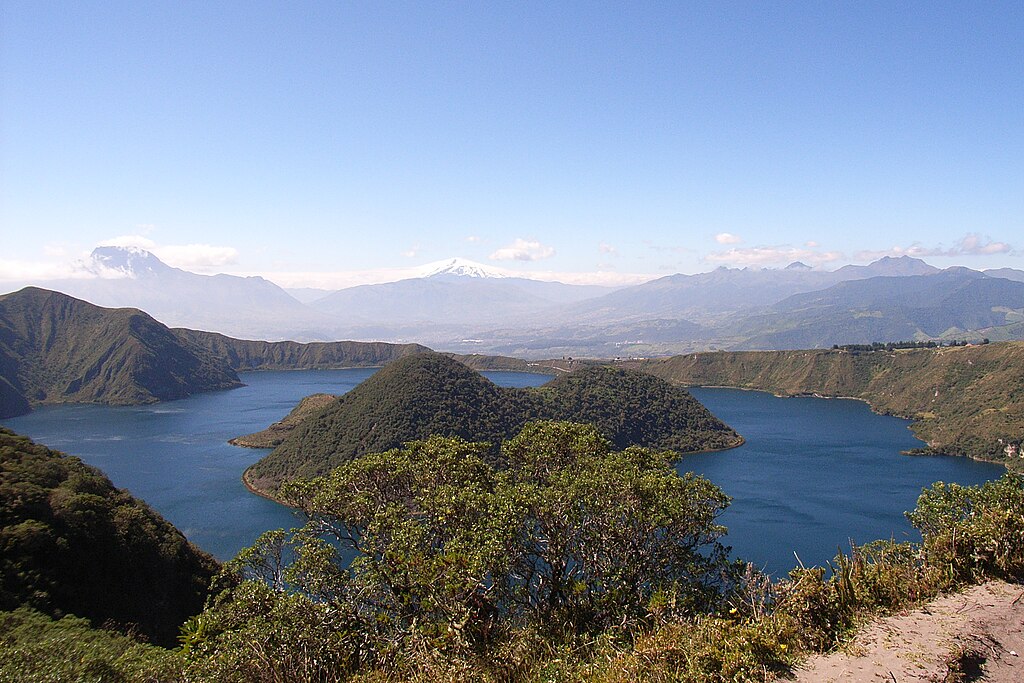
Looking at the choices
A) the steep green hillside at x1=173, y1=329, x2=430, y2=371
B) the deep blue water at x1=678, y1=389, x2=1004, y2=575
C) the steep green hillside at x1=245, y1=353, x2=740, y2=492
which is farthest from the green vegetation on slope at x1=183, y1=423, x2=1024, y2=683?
the steep green hillside at x1=173, y1=329, x2=430, y2=371

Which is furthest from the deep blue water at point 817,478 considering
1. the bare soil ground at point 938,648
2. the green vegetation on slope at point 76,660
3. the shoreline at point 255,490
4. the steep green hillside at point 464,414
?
the shoreline at point 255,490

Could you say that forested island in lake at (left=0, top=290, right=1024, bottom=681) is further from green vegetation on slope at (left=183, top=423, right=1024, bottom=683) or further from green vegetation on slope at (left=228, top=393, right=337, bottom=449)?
green vegetation on slope at (left=228, top=393, right=337, bottom=449)

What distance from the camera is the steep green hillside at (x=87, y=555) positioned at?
18141 mm

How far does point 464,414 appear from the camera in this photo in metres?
66.4

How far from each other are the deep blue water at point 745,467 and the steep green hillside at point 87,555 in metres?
19.0

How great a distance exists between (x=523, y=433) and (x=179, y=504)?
48.5 m

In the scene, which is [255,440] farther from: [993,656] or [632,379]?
[993,656]

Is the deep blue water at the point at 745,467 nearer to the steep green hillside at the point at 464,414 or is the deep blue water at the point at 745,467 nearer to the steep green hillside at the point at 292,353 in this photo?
the steep green hillside at the point at 464,414

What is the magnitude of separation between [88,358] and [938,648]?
149 metres

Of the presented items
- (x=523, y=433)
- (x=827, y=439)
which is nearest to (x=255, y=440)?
(x=523, y=433)

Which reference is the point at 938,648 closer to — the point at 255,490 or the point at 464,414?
the point at 255,490

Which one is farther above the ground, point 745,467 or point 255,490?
point 255,490

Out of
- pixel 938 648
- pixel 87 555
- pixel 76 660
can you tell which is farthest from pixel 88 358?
pixel 938 648

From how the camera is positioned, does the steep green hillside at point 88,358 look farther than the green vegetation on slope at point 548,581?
Yes
